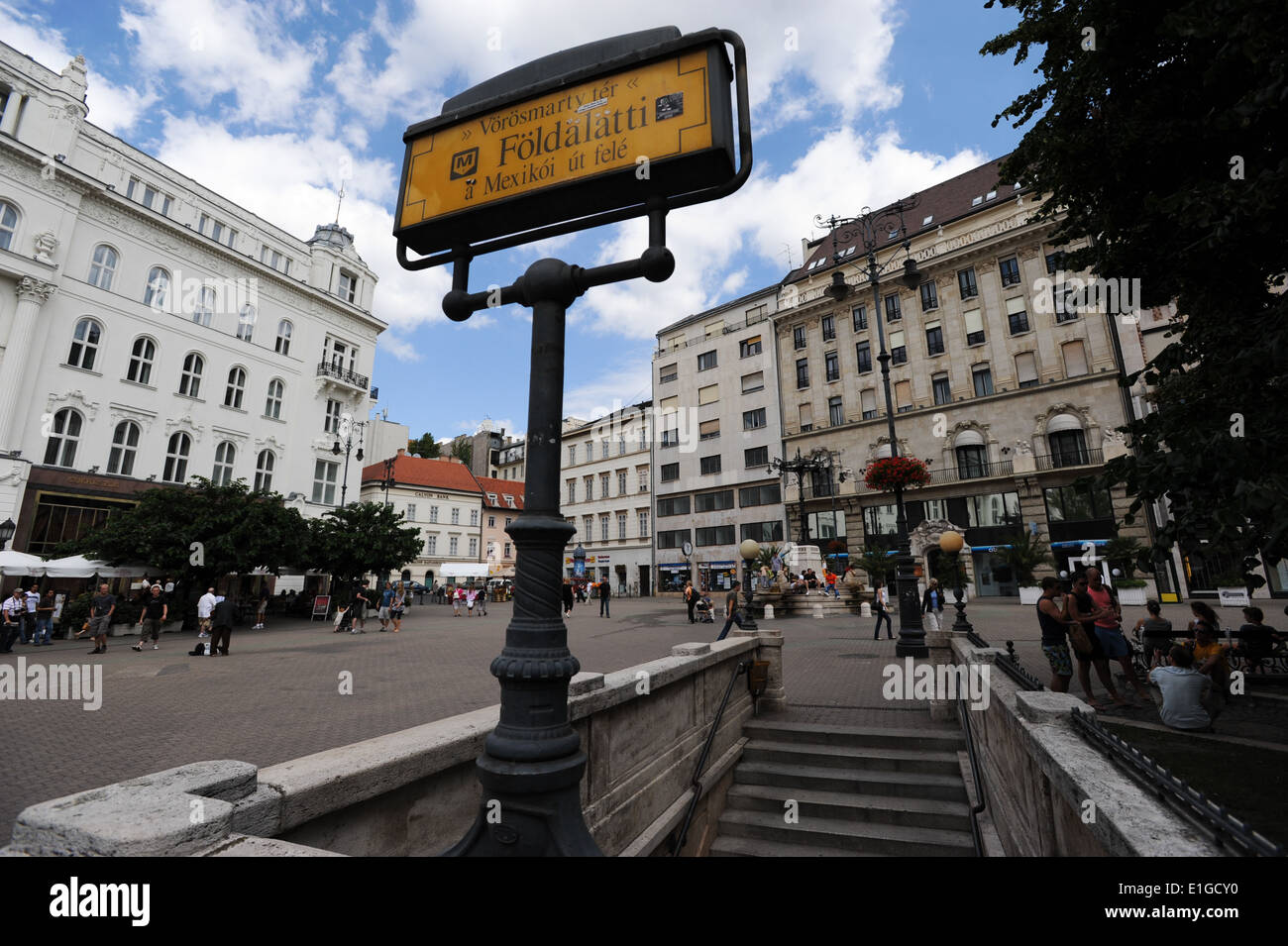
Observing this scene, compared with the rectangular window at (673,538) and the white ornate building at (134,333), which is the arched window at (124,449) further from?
the rectangular window at (673,538)

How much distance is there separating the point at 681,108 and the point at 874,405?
138 feet

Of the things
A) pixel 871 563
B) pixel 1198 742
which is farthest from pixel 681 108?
pixel 871 563

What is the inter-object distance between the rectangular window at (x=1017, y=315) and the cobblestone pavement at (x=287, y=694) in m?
22.8

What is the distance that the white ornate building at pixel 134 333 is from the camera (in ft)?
74.9

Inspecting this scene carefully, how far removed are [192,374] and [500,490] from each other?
38082mm

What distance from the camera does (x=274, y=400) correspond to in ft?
106

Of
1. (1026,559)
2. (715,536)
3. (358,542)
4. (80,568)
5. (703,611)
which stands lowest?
(703,611)

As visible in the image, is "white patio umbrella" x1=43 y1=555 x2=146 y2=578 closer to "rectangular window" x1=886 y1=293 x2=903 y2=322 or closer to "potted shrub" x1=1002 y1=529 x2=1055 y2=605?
"potted shrub" x1=1002 y1=529 x2=1055 y2=605

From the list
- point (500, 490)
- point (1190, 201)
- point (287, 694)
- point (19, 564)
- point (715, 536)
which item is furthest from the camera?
point (500, 490)

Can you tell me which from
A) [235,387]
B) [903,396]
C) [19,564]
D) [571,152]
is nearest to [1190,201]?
[571,152]

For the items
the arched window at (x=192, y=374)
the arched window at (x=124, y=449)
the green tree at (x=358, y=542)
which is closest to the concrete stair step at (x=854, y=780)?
the green tree at (x=358, y=542)

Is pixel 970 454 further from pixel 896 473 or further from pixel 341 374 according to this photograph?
pixel 341 374

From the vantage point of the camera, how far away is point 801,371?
45.5 metres

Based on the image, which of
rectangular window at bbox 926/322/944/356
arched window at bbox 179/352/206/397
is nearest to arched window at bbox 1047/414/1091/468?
rectangular window at bbox 926/322/944/356
